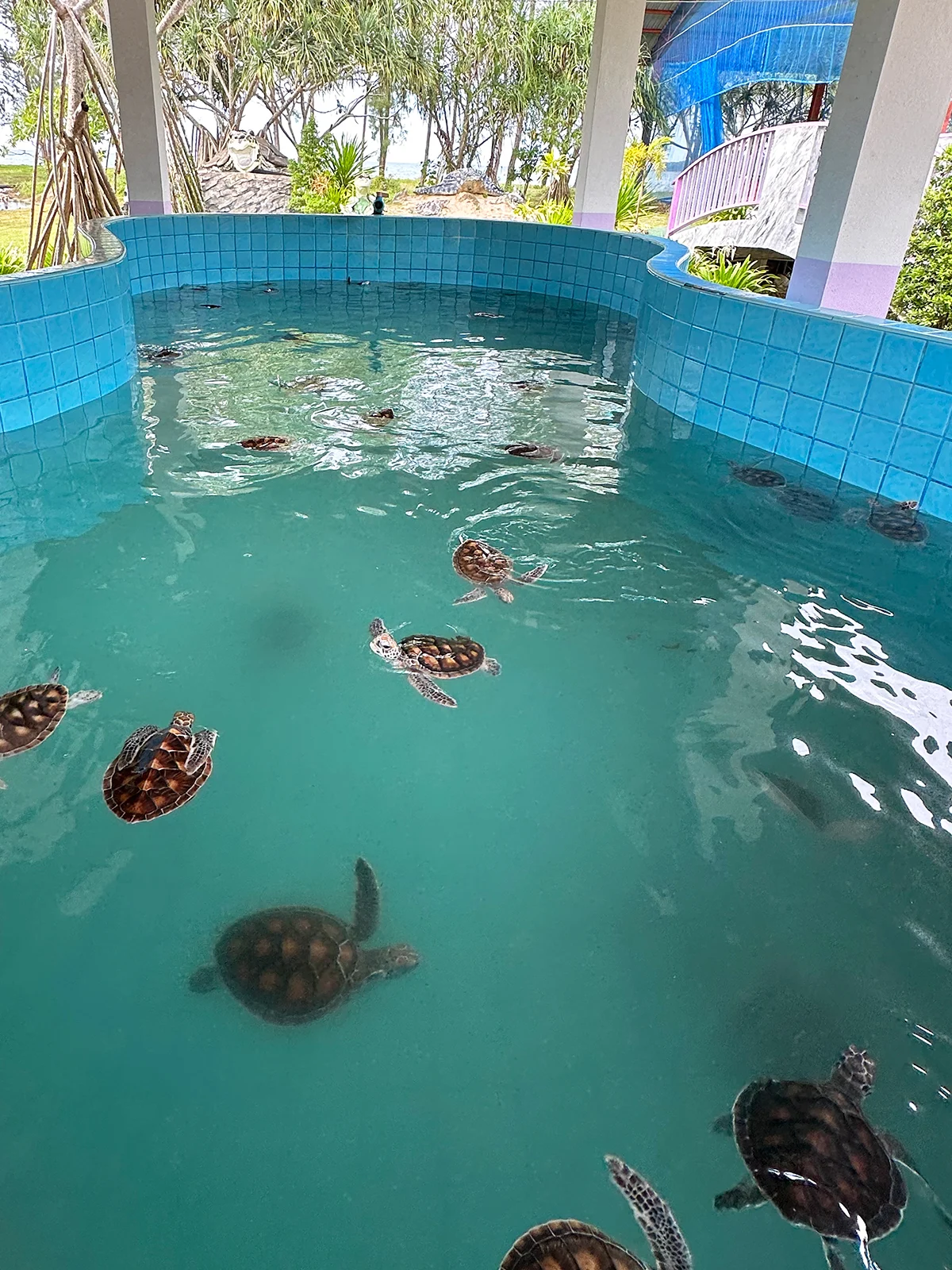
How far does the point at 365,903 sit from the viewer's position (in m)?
1.35

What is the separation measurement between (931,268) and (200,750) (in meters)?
7.77

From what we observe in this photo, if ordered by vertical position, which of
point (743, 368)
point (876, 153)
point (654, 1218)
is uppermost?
point (876, 153)

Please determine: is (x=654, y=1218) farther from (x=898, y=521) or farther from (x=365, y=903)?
(x=898, y=521)

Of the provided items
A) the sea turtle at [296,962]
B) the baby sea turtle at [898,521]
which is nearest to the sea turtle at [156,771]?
the sea turtle at [296,962]

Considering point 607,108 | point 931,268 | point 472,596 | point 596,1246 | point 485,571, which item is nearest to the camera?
point 596,1246

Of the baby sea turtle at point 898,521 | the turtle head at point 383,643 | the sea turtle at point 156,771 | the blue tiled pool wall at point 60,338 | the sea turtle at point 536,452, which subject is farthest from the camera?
the sea turtle at point 536,452

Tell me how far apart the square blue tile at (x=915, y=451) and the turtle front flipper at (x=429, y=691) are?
2341 millimetres

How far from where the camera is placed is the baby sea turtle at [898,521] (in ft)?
9.39

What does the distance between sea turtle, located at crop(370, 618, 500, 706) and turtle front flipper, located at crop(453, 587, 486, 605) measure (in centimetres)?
20

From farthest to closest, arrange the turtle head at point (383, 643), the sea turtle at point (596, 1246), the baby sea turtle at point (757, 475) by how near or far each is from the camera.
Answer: the baby sea turtle at point (757, 475) → the turtle head at point (383, 643) → the sea turtle at point (596, 1246)

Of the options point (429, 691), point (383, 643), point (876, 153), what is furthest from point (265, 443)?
point (876, 153)

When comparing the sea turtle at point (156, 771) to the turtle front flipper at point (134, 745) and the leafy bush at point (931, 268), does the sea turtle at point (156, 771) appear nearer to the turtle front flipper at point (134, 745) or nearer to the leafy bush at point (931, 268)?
the turtle front flipper at point (134, 745)

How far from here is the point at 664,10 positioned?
16250mm

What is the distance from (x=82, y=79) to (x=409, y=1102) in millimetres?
8646
